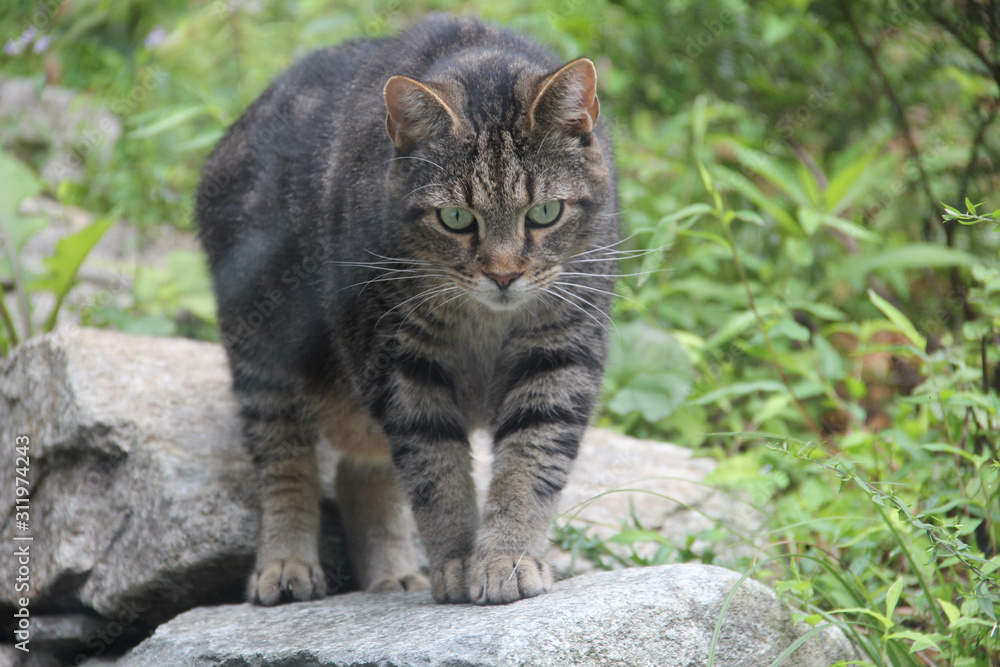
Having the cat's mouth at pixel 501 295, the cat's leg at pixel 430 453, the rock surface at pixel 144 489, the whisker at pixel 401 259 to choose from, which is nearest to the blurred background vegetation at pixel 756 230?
the rock surface at pixel 144 489

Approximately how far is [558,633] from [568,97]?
1.53 metres

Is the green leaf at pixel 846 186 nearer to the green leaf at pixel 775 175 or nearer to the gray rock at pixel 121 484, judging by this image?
the green leaf at pixel 775 175

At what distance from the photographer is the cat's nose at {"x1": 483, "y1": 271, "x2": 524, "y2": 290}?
2.62 m

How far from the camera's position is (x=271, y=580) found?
10.2ft

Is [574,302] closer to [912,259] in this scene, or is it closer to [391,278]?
[391,278]

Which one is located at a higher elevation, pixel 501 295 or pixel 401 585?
pixel 501 295

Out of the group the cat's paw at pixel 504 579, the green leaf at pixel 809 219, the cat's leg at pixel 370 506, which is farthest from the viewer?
the green leaf at pixel 809 219

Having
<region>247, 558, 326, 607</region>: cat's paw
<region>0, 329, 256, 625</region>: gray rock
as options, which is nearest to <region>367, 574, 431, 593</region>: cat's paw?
<region>247, 558, 326, 607</region>: cat's paw

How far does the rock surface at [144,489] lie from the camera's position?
126 inches

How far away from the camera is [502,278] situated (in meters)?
2.63

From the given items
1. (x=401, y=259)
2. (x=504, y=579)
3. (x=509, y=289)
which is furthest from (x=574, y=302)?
(x=504, y=579)

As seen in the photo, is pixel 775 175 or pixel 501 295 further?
pixel 775 175

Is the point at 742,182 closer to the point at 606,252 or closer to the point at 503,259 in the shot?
the point at 606,252

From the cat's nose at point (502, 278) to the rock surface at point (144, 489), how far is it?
0.83 m
